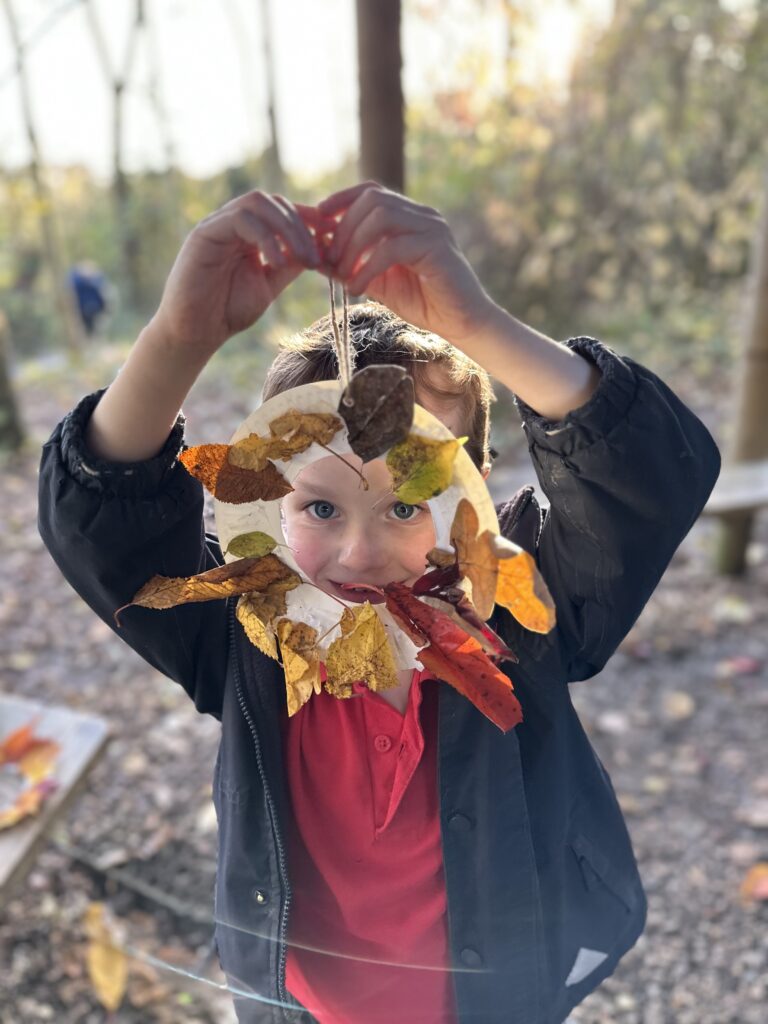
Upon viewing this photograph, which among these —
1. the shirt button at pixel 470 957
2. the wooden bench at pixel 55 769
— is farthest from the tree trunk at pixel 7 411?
the shirt button at pixel 470 957

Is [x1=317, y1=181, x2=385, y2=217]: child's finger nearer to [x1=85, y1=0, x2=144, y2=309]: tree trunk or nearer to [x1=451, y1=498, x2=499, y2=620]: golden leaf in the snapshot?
[x1=451, y1=498, x2=499, y2=620]: golden leaf

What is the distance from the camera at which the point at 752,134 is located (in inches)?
249

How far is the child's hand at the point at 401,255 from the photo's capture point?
2.61ft

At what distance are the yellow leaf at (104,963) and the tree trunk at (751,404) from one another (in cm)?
254

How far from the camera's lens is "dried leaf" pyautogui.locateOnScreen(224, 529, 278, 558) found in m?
0.97

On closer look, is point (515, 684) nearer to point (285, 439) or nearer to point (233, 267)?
point (285, 439)

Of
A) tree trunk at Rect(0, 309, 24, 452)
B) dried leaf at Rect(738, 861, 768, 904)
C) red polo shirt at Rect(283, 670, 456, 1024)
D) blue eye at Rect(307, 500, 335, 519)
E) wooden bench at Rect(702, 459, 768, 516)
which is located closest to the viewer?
blue eye at Rect(307, 500, 335, 519)

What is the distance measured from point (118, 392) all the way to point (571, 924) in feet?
3.05

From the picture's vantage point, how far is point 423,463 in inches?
33.5

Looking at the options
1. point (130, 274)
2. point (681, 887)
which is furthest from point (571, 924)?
point (130, 274)

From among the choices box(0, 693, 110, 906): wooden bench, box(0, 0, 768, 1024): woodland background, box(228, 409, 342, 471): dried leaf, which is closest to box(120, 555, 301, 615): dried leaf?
box(228, 409, 342, 471): dried leaf

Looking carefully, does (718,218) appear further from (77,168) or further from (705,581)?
(77,168)

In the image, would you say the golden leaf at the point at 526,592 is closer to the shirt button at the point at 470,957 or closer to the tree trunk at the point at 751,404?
the shirt button at the point at 470,957

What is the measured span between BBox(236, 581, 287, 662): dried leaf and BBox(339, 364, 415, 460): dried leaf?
25 cm
